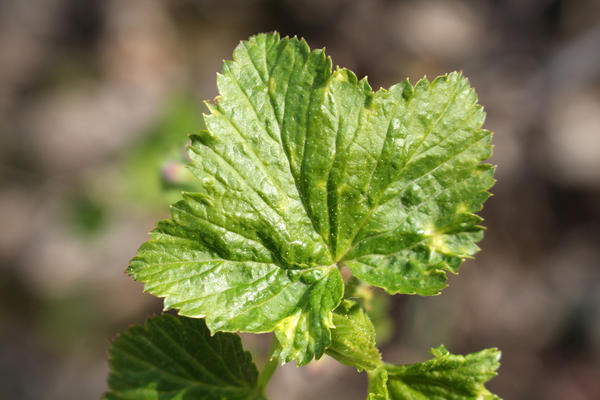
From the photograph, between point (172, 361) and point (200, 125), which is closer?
point (172, 361)

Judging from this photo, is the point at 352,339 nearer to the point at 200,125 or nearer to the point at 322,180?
the point at 322,180

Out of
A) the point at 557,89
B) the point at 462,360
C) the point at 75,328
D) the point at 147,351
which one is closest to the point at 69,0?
the point at 75,328

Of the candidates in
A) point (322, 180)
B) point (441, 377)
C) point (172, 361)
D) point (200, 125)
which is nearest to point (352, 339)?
point (441, 377)

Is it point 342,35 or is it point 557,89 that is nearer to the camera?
point 557,89

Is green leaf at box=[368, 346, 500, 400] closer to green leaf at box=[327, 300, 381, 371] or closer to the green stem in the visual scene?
green leaf at box=[327, 300, 381, 371]

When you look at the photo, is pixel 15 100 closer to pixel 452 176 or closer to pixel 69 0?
pixel 69 0

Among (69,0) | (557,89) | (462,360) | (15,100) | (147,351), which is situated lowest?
(462,360)

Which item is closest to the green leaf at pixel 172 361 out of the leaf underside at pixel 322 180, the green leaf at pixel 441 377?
the leaf underside at pixel 322 180
